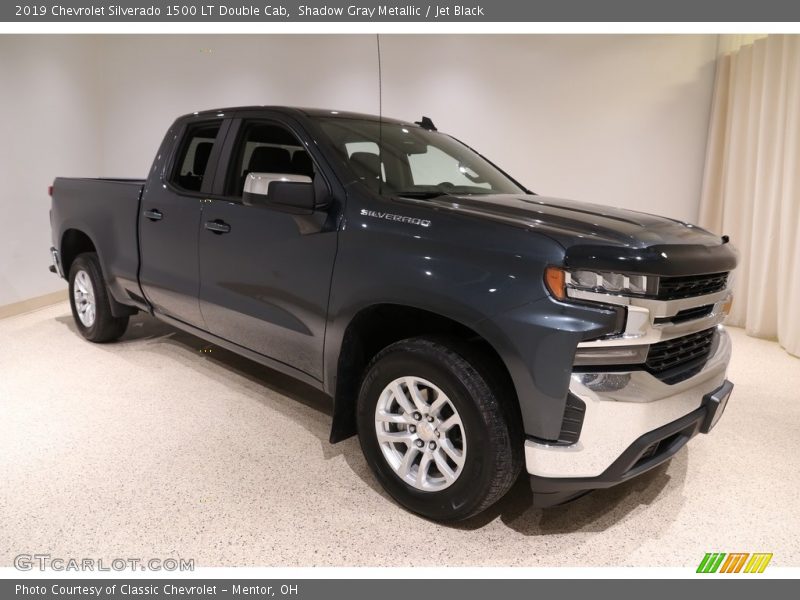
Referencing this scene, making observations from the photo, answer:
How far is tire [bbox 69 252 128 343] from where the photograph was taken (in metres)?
4.03

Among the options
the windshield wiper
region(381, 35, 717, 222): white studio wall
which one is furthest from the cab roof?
region(381, 35, 717, 222): white studio wall

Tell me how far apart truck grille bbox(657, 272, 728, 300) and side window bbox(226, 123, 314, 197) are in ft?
5.73

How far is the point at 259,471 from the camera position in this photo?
2.55 meters

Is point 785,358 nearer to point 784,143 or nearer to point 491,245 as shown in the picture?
point 784,143

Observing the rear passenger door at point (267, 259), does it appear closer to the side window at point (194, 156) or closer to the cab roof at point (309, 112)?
the cab roof at point (309, 112)

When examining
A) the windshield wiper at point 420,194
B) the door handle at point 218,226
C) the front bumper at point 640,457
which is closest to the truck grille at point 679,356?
the front bumper at point 640,457

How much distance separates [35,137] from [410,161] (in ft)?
14.1

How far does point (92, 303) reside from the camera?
417cm

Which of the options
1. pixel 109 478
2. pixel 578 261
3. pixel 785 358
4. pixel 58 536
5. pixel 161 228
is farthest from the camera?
pixel 785 358

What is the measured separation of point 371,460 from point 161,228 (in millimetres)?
1875

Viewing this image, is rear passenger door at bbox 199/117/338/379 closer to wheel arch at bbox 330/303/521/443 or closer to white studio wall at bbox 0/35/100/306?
wheel arch at bbox 330/303/521/443

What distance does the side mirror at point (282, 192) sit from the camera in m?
2.31

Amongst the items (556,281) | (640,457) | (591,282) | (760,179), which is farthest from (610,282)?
(760,179)

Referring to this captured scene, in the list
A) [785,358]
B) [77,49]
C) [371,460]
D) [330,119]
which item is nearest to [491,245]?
[371,460]
